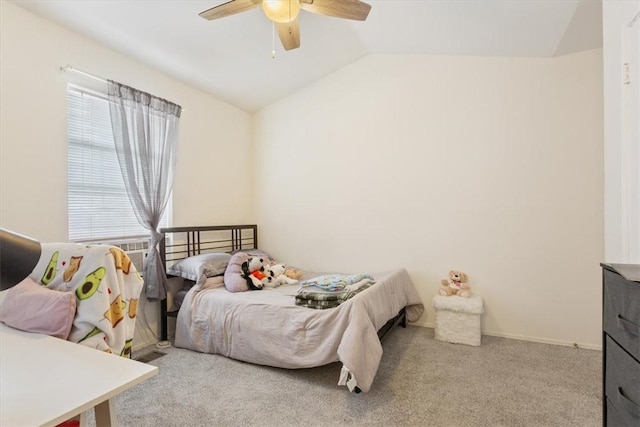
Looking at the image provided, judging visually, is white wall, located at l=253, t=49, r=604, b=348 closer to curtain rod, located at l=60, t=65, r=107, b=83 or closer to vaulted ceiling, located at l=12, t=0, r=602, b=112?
vaulted ceiling, located at l=12, t=0, r=602, b=112

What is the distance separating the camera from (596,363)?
2570mm

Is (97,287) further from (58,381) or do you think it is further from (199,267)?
(199,267)

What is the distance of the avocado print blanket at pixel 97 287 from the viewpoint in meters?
1.39

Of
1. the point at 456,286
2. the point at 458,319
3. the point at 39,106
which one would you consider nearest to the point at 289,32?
the point at 39,106

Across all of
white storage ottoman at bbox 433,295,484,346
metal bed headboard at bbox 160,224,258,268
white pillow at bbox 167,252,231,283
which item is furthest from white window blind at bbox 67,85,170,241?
white storage ottoman at bbox 433,295,484,346

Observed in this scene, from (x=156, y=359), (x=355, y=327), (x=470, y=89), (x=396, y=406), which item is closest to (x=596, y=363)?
(x=396, y=406)

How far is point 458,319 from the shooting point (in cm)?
302

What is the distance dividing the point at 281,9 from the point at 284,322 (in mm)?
2020

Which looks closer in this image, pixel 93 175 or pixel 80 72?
pixel 80 72

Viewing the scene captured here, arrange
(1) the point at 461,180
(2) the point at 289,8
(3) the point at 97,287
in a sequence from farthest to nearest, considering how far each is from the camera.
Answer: (1) the point at 461,180, (2) the point at 289,8, (3) the point at 97,287

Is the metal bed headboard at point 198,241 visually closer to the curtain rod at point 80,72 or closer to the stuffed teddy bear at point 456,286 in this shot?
the curtain rod at point 80,72

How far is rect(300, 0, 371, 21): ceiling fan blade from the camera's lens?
1.96 meters

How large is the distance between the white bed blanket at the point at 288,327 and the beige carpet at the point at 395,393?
0.14m

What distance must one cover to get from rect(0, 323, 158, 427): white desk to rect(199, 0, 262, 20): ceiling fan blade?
1.89m
